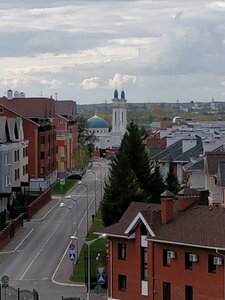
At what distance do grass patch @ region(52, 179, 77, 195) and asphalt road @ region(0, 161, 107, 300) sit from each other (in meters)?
13.7

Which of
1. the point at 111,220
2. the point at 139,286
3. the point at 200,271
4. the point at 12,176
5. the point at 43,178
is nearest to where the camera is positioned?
the point at 200,271

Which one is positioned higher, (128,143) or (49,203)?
(128,143)

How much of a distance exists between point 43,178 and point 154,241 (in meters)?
67.9

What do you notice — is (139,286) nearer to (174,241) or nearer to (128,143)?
(174,241)

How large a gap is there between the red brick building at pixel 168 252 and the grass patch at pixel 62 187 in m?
62.4

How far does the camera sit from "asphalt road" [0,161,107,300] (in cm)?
5169

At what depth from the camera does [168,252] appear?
42750mm

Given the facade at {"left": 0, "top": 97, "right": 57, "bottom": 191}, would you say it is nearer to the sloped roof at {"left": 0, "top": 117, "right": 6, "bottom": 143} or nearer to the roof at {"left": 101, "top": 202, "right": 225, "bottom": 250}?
the sloped roof at {"left": 0, "top": 117, "right": 6, "bottom": 143}

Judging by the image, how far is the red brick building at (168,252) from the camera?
4097cm

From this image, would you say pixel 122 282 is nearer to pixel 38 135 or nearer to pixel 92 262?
pixel 92 262

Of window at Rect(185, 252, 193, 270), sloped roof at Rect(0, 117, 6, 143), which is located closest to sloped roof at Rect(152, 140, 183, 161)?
sloped roof at Rect(0, 117, 6, 143)

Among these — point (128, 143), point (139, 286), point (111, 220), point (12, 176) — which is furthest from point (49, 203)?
point (139, 286)

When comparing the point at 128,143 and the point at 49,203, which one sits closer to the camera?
the point at 128,143

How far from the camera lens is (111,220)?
60688 mm
